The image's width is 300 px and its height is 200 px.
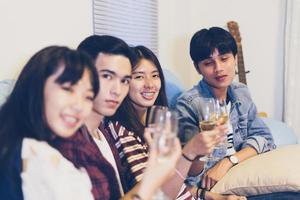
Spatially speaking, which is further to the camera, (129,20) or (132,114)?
(129,20)

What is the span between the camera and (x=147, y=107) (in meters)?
1.66

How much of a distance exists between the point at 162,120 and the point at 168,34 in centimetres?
190

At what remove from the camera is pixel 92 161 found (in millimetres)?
1120

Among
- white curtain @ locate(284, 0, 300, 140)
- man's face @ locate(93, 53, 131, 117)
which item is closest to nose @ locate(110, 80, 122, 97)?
man's face @ locate(93, 53, 131, 117)

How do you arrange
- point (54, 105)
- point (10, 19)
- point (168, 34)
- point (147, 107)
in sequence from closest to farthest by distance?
1. point (54, 105)
2. point (10, 19)
3. point (147, 107)
4. point (168, 34)

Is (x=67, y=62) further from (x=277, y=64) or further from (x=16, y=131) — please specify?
(x=277, y=64)

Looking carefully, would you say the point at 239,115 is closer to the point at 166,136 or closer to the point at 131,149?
the point at 131,149

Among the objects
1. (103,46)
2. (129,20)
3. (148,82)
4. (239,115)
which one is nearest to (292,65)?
(239,115)

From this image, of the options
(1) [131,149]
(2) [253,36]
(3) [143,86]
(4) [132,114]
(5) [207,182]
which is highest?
(2) [253,36]

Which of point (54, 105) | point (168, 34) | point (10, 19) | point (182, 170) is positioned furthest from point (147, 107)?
point (168, 34)

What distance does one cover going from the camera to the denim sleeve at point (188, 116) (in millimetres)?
1696

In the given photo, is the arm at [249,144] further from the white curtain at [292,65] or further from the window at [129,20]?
the white curtain at [292,65]

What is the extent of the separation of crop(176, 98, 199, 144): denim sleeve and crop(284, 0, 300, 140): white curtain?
1401mm

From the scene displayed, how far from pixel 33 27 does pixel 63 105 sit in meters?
0.77
